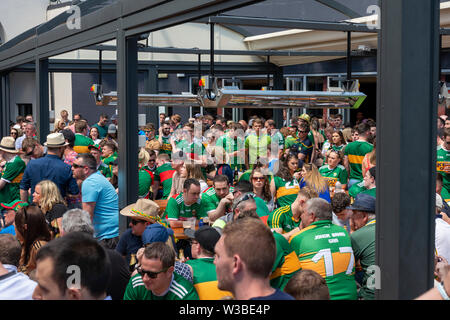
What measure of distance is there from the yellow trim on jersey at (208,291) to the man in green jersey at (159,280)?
126 mm

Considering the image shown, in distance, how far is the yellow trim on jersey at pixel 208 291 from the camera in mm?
3811

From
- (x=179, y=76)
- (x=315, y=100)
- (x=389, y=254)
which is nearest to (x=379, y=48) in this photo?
(x=389, y=254)

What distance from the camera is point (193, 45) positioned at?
17.5m

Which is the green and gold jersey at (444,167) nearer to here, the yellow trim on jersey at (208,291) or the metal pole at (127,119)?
the metal pole at (127,119)

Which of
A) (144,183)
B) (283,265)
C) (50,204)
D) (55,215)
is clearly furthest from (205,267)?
(144,183)

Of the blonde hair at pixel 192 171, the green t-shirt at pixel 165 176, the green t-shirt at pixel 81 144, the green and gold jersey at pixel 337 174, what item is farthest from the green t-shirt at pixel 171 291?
the green t-shirt at pixel 81 144

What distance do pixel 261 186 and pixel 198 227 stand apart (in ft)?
3.64

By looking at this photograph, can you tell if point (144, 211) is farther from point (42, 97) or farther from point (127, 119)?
point (42, 97)

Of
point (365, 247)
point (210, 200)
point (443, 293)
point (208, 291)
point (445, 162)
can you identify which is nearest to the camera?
point (443, 293)

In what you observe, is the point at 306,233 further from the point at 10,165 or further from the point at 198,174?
the point at 10,165

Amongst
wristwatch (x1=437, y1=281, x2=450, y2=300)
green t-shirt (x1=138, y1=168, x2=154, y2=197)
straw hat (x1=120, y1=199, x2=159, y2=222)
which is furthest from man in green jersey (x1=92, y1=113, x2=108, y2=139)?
wristwatch (x1=437, y1=281, x2=450, y2=300)

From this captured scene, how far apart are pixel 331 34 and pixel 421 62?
10.5m

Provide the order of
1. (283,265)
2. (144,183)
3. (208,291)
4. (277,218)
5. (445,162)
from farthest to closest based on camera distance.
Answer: (445,162), (144,183), (277,218), (283,265), (208,291)

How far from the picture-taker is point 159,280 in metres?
3.62
